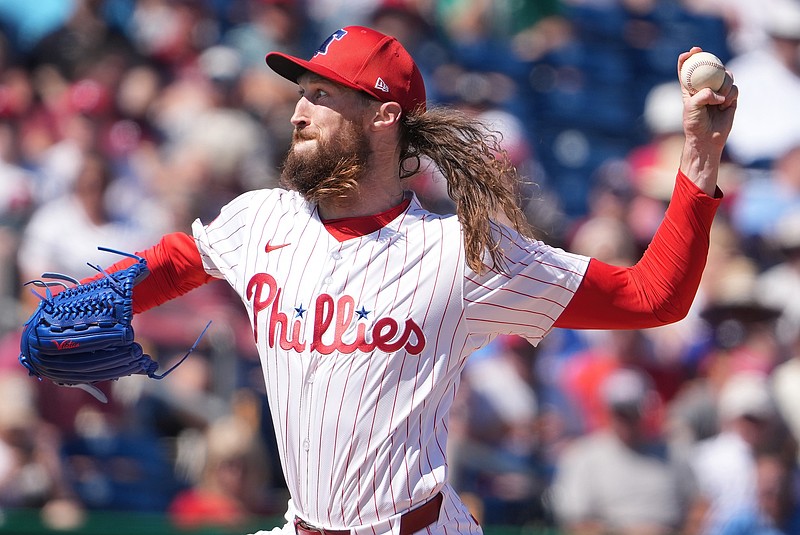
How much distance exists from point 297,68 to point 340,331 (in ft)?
2.26

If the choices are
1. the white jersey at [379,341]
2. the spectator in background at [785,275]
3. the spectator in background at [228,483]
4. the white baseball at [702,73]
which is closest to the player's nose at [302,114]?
the white jersey at [379,341]

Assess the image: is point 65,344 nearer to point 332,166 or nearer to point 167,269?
point 167,269

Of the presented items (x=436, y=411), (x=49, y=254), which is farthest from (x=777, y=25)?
(x=436, y=411)

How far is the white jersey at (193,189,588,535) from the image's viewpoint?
116 inches

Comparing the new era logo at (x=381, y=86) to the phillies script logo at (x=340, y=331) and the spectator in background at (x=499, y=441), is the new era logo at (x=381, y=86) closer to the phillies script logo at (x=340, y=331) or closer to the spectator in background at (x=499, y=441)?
the phillies script logo at (x=340, y=331)

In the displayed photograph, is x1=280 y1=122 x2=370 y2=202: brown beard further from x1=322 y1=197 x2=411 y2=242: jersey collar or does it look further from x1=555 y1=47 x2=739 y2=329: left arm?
x1=555 y1=47 x2=739 y2=329: left arm

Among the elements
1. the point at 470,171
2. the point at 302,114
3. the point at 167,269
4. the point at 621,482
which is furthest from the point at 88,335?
the point at 621,482

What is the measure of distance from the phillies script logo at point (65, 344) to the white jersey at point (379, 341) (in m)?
0.45

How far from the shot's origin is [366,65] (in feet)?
10.2

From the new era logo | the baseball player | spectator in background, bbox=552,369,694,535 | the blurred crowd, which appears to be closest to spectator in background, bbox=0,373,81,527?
the blurred crowd

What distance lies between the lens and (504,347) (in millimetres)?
6465

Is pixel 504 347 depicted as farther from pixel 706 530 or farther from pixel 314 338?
pixel 314 338

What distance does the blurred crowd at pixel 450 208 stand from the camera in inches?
229

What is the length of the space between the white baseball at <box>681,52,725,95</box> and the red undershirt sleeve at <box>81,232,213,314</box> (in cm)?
129
